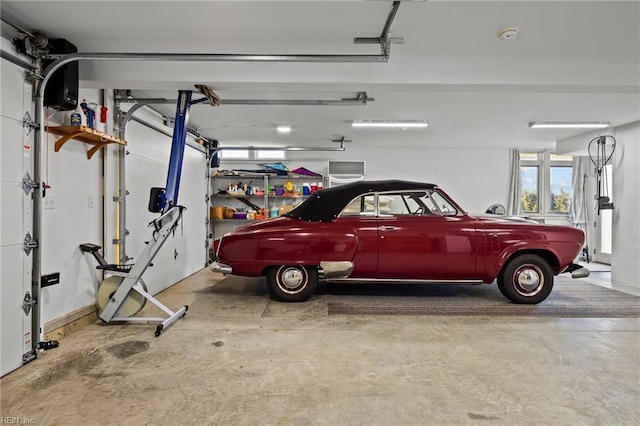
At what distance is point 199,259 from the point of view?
21.2ft

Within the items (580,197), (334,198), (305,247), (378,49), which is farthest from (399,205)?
(580,197)

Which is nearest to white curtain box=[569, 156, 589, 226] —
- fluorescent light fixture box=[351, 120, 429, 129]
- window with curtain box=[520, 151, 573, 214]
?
window with curtain box=[520, 151, 573, 214]

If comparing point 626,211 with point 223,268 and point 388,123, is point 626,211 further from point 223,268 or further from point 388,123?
point 223,268

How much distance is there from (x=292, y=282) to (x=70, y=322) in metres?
2.35

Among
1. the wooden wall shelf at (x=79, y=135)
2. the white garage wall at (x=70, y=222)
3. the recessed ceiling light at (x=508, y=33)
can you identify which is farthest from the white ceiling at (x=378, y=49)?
the white garage wall at (x=70, y=222)

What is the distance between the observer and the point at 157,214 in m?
4.61

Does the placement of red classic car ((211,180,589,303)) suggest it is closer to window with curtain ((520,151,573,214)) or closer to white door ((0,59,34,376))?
white door ((0,59,34,376))

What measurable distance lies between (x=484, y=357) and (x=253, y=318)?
2.33 metres

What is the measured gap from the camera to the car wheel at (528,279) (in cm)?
407

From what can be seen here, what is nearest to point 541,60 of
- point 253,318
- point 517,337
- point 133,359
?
point 517,337

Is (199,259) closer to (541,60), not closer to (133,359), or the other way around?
(133,359)

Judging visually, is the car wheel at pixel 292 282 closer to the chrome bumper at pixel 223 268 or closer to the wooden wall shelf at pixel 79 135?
the chrome bumper at pixel 223 268

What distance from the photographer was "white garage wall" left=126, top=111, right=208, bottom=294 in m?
4.14

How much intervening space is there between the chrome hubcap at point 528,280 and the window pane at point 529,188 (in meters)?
4.77
